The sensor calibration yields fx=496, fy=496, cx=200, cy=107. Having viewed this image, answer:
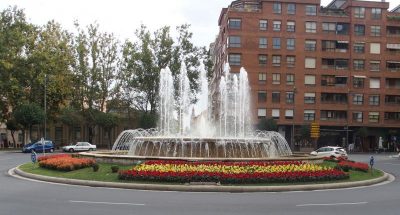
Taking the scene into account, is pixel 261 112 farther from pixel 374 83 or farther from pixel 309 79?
pixel 374 83

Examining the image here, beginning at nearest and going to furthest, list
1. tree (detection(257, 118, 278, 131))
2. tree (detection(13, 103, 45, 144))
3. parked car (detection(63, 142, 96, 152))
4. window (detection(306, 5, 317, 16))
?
1. parked car (detection(63, 142, 96, 152))
2. tree (detection(13, 103, 45, 144))
3. tree (detection(257, 118, 278, 131))
4. window (detection(306, 5, 317, 16))

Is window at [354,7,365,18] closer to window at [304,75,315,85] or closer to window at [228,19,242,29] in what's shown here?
window at [304,75,315,85]

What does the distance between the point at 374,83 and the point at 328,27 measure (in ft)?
32.9

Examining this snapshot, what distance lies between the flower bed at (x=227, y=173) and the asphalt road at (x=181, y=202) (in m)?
1.44

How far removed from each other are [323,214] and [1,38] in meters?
50.0

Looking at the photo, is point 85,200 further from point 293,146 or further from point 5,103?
point 293,146

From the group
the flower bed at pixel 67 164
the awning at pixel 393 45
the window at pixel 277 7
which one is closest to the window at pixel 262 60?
the window at pixel 277 7

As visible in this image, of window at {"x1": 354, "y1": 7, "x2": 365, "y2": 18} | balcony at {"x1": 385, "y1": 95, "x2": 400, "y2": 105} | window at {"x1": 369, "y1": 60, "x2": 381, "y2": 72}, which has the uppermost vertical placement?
window at {"x1": 354, "y1": 7, "x2": 365, "y2": 18}

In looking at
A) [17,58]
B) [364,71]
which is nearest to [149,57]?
[17,58]

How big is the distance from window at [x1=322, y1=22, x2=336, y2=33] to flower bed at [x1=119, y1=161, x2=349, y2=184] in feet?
168

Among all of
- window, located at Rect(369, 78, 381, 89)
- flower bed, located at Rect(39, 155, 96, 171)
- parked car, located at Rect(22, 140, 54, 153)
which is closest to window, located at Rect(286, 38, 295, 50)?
window, located at Rect(369, 78, 381, 89)

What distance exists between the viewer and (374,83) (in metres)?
68.6

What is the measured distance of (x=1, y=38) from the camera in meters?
54.2

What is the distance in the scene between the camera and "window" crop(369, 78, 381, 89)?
2697 inches
